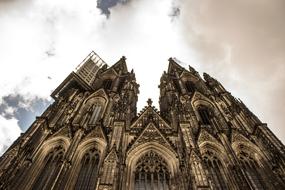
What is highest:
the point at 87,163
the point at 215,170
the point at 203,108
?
the point at 203,108

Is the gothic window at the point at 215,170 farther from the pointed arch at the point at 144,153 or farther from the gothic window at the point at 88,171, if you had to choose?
the gothic window at the point at 88,171

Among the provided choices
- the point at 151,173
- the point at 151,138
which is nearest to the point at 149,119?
the point at 151,138

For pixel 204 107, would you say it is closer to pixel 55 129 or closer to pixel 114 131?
pixel 114 131

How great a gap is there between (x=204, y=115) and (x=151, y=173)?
9.21 m

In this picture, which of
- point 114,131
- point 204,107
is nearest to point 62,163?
point 114,131

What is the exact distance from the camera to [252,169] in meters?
17.6

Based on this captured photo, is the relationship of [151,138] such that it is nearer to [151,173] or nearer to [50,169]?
[151,173]

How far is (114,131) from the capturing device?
18578mm

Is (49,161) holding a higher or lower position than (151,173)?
higher

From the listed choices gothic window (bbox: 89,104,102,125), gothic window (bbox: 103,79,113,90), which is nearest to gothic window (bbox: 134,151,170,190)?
gothic window (bbox: 89,104,102,125)

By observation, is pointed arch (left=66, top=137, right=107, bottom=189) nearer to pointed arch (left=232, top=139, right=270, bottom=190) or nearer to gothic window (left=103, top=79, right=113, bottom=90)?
pointed arch (left=232, top=139, right=270, bottom=190)

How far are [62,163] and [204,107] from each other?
13.6 metres

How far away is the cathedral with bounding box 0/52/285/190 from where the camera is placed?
15578 mm

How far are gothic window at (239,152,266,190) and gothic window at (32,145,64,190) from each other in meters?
11.2
